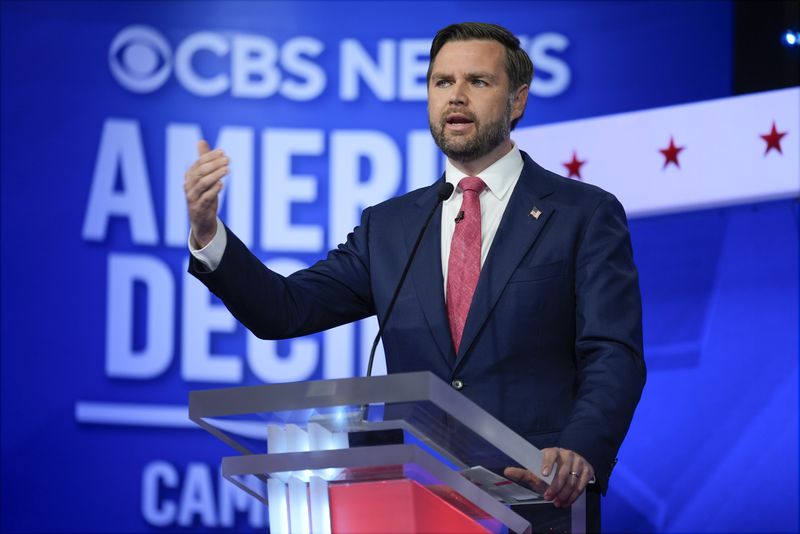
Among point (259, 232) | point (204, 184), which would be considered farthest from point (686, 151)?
point (204, 184)

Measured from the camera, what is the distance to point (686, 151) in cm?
383

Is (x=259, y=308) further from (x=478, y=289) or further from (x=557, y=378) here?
(x=557, y=378)

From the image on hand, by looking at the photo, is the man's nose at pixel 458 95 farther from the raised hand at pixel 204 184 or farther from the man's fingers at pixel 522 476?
the man's fingers at pixel 522 476

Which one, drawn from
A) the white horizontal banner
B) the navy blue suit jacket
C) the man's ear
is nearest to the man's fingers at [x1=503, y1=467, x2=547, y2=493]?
the navy blue suit jacket

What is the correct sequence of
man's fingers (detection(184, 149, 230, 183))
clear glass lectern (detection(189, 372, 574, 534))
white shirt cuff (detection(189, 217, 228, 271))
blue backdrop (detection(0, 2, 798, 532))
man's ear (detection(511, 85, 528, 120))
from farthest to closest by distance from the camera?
1. blue backdrop (detection(0, 2, 798, 532))
2. man's ear (detection(511, 85, 528, 120))
3. white shirt cuff (detection(189, 217, 228, 271))
4. man's fingers (detection(184, 149, 230, 183))
5. clear glass lectern (detection(189, 372, 574, 534))

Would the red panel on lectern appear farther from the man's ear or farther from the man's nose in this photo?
the man's ear

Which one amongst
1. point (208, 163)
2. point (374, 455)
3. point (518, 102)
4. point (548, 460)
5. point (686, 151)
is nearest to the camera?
point (374, 455)

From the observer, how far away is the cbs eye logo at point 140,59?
13.8ft

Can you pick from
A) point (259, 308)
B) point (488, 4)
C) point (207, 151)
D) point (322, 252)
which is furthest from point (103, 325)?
point (207, 151)

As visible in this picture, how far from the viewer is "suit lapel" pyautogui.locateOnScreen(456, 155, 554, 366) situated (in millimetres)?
1938

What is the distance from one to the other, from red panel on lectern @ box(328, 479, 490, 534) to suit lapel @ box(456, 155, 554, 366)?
0.60 m

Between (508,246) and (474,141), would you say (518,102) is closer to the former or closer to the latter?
(474,141)

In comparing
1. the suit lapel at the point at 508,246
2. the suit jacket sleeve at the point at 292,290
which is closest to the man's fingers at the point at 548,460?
the suit lapel at the point at 508,246

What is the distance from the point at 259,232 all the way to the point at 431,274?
220 centimetres
